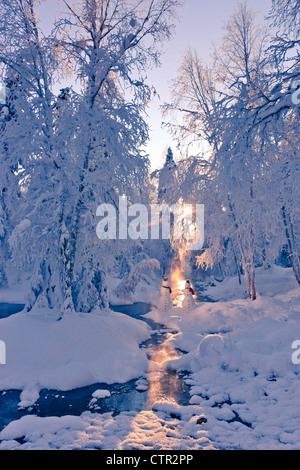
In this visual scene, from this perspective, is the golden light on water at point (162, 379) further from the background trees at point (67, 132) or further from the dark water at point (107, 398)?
the background trees at point (67, 132)

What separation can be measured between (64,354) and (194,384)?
3.24 metres

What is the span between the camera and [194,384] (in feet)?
20.6

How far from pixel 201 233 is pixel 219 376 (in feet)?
33.8

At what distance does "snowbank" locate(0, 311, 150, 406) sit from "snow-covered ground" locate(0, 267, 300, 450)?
1.1 inches

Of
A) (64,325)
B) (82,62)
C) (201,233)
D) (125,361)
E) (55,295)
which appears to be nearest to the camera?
(125,361)

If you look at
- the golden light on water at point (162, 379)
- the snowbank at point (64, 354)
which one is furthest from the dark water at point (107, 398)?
the snowbank at point (64, 354)

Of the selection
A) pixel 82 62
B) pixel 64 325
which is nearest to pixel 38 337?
pixel 64 325

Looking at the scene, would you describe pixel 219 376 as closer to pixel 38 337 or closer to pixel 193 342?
pixel 193 342

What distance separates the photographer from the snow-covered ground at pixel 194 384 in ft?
13.3

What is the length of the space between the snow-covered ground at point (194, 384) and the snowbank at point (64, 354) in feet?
0.09

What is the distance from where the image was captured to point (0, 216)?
2003 centimetres

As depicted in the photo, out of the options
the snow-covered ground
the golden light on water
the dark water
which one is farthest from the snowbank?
the golden light on water

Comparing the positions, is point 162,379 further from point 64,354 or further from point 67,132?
point 67,132

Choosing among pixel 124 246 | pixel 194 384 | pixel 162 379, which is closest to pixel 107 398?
pixel 162 379
